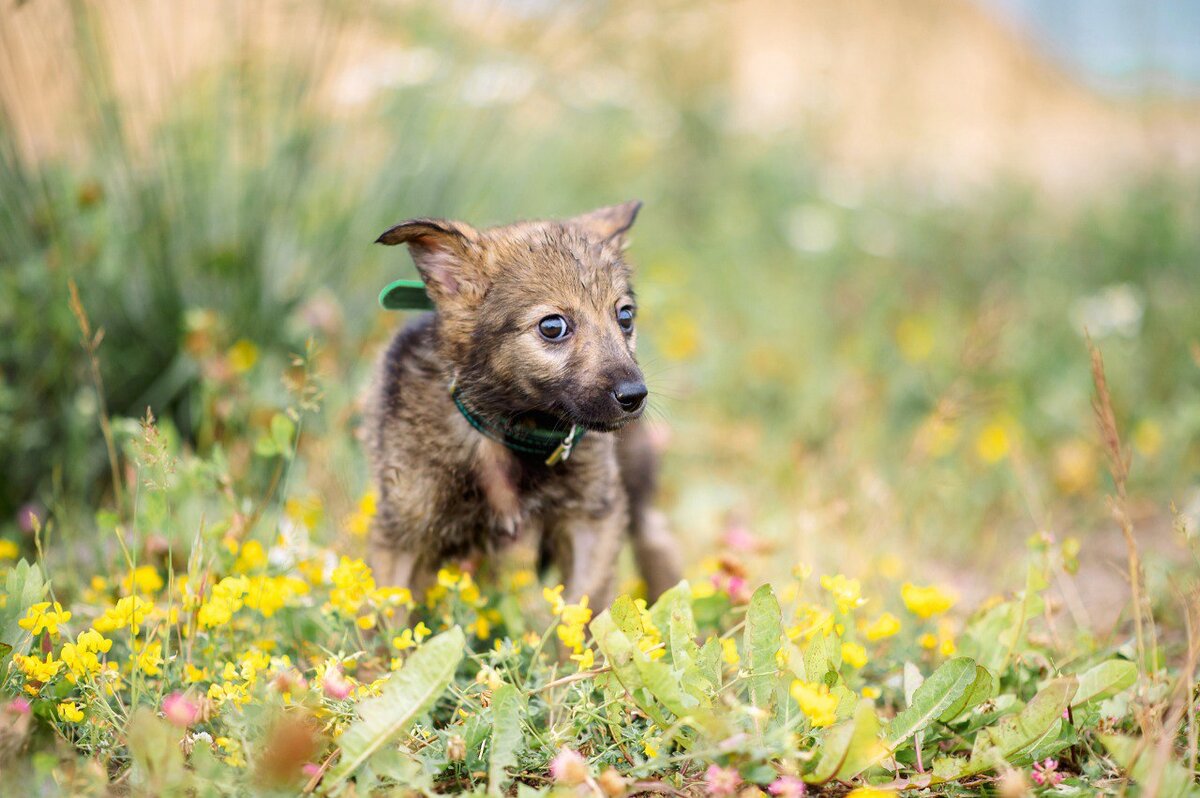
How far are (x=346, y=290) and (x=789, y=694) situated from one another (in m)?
2.91

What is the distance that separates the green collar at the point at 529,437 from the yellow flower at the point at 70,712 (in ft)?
3.68

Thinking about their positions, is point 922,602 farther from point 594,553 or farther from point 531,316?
point 531,316

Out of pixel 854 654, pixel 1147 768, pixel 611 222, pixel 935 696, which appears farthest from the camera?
pixel 611 222

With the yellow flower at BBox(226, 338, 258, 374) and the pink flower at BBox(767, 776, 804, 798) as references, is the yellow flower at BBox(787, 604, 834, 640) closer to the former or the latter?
the pink flower at BBox(767, 776, 804, 798)

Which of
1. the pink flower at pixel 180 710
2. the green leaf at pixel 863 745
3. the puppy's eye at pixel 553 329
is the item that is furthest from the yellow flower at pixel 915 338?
the pink flower at pixel 180 710

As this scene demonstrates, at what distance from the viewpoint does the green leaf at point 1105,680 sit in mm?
2217

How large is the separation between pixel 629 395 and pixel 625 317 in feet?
1.27

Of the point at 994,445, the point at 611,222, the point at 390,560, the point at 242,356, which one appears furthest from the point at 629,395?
the point at 994,445

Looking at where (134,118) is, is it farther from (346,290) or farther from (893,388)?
(893,388)

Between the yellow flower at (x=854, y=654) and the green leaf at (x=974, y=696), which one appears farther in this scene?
the yellow flower at (x=854, y=654)

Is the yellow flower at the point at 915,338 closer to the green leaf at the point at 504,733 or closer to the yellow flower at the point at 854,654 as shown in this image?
the yellow flower at the point at 854,654

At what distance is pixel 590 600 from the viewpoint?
2770 mm

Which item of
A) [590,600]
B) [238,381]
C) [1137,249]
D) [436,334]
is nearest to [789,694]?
[590,600]

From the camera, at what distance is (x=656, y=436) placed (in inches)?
153
